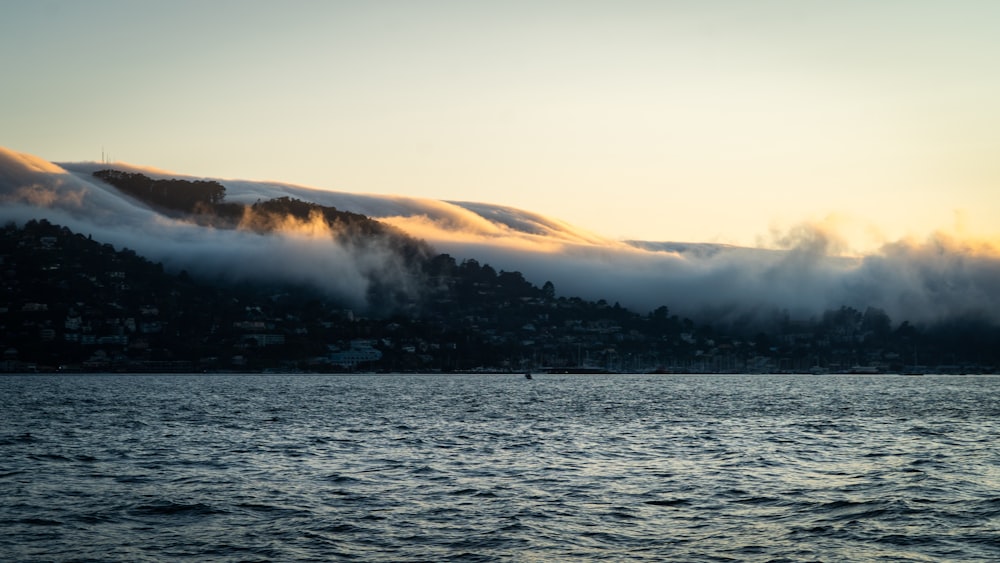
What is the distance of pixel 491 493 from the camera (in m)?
43.5

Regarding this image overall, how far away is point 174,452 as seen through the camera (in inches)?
2366

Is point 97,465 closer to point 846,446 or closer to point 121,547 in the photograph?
point 121,547

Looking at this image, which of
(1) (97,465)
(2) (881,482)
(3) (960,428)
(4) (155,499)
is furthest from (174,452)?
(3) (960,428)

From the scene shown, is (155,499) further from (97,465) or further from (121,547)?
(97,465)

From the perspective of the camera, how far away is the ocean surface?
32562 millimetres

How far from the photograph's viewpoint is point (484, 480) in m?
47.8

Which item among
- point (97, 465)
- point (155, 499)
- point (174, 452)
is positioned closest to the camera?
point (155, 499)

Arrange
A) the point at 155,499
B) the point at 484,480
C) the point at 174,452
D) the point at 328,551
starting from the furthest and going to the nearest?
the point at 174,452 → the point at 484,480 → the point at 155,499 → the point at 328,551

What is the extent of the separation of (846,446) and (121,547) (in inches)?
2022

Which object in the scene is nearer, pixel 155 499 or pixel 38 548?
pixel 38 548

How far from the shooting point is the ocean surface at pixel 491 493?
32562 millimetres

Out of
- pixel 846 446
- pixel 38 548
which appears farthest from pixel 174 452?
pixel 846 446

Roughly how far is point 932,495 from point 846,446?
24.8 meters

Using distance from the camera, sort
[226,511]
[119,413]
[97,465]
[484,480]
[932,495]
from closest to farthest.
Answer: [226,511], [932,495], [484,480], [97,465], [119,413]
